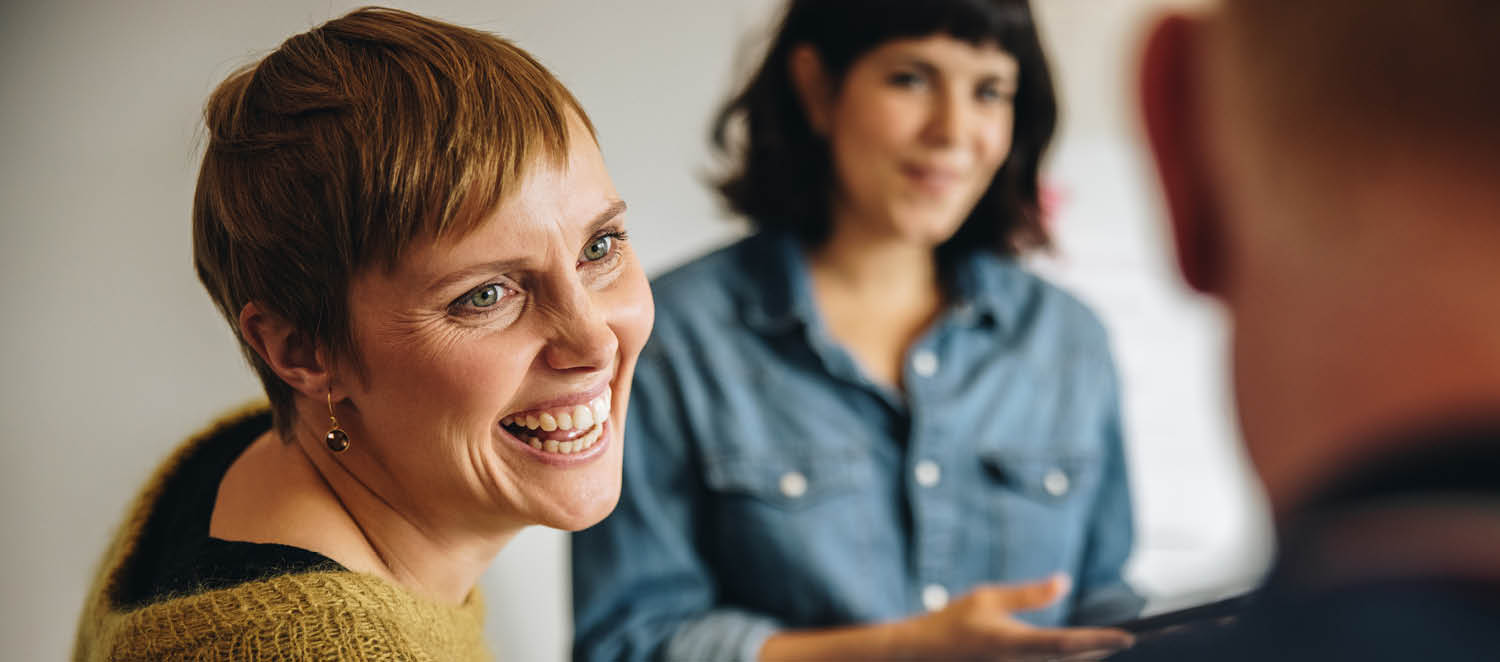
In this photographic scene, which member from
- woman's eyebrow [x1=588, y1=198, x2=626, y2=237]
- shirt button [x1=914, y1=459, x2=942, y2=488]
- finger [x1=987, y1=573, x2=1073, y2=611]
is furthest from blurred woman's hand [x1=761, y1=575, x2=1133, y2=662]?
woman's eyebrow [x1=588, y1=198, x2=626, y2=237]

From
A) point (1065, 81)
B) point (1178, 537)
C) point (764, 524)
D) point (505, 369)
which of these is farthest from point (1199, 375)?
point (505, 369)

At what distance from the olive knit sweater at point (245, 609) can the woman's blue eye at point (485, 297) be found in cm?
9

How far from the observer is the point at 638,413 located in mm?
612

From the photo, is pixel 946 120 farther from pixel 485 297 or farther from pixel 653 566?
pixel 485 297

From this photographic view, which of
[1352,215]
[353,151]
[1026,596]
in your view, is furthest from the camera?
[1026,596]

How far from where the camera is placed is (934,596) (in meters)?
0.68

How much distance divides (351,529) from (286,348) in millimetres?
63

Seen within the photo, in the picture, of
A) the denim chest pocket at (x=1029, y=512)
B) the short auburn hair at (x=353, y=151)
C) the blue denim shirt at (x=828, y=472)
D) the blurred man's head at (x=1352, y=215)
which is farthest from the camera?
the denim chest pocket at (x=1029, y=512)

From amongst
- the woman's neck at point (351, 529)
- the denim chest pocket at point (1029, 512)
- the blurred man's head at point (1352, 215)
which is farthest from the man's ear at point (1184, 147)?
the denim chest pocket at point (1029, 512)

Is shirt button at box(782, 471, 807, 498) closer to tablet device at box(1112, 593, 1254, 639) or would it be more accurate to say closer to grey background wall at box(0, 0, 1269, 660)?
grey background wall at box(0, 0, 1269, 660)

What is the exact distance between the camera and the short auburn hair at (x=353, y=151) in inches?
11.4

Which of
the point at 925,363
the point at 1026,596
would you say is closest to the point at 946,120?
the point at 925,363

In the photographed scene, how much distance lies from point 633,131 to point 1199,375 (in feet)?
2.59

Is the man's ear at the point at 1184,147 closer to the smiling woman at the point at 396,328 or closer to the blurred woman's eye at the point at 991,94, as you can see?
the smiling woman at the point at 396,328
